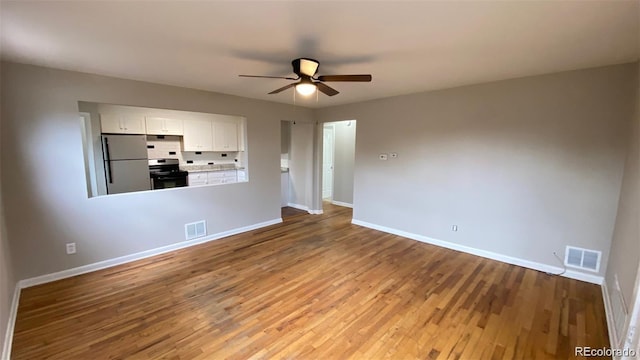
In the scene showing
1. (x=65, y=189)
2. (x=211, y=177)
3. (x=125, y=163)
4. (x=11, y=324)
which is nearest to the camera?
(x=11, y=324)

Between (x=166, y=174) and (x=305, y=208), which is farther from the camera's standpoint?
(x=305, y=208)

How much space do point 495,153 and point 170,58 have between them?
4.07 metres

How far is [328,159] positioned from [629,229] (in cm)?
582

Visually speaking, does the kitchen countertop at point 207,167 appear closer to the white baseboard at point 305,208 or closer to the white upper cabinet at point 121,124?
the white upper cabinet at point 121,124

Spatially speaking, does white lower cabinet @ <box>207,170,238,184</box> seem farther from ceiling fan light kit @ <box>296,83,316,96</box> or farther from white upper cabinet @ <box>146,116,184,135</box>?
ceiling fan light kit @ <box>296,83,316,96</box>

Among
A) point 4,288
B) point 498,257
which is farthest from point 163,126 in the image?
point 498,257

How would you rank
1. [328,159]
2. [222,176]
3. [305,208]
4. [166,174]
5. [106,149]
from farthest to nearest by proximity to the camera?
[328,159] → [305,208] → [222,176] → [166,174] → [106,149]

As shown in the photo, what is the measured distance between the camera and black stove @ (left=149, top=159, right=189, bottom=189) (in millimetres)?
4984

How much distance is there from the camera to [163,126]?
5109mm

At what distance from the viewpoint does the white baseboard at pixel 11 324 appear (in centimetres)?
185

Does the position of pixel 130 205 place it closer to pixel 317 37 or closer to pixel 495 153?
pixel 317 37

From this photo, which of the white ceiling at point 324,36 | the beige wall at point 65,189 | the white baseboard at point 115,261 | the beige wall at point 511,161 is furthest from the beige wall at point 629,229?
the beige wall at point 65,189

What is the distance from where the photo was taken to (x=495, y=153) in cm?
350

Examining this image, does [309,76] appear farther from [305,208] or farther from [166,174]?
[305,208]
